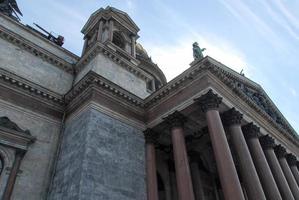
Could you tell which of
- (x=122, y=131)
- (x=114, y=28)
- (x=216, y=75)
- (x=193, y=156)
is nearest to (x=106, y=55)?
(x=114, y=28)

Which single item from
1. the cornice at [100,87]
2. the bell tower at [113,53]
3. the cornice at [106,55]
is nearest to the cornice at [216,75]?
the cornice at [100,87]

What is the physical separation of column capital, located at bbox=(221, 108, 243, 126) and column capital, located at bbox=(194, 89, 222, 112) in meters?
0.99

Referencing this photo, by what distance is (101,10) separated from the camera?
2008 cm

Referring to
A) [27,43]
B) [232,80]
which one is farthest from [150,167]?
[27,43]

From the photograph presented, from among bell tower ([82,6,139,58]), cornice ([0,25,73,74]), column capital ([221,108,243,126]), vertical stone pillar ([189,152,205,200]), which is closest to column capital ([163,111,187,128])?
column capital ([221,108,243,126])

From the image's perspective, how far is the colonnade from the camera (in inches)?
391

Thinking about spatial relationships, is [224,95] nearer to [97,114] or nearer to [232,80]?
[232,80]

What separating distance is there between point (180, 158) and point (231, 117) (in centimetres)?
305

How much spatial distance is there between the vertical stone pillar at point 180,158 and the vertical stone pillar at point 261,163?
3.53 m

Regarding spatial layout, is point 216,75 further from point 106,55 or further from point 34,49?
point 34,49

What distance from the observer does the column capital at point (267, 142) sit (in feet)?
47.8

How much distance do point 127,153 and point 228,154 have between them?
4385mm

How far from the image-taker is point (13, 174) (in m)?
10.2

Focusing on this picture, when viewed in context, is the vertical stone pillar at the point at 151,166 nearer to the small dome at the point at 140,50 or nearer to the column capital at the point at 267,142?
the column capital at the point at 267,142
